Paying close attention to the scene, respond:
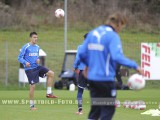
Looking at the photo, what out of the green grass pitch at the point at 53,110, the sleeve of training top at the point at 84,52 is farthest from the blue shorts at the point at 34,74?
the sleeve of training top at the point at 84,52

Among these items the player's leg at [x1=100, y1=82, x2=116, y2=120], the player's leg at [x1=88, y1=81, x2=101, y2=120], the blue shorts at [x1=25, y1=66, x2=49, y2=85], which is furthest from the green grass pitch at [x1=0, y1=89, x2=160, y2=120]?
the player's leg at [x1=100, y1=82, x2=116, y2=120]

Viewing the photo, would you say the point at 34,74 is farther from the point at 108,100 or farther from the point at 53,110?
the point at 108,100

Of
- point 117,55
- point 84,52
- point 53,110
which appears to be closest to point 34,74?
point 53,110

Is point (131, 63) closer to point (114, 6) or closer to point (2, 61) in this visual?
point (2, 61)

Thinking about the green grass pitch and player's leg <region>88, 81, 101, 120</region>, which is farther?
the green grass pitch

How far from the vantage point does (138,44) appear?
91.8ft

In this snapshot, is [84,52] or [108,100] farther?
[84,52]

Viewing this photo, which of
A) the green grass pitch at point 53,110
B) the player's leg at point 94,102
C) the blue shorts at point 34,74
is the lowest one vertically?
the green grass pitch at point 53,110

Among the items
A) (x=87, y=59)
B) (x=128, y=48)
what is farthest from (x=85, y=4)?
(x=87, y=59)

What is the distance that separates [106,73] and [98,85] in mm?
226

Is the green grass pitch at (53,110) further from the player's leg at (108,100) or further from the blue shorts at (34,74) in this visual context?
the player's leg at (108,100)

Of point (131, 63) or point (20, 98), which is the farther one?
point (20, 98)

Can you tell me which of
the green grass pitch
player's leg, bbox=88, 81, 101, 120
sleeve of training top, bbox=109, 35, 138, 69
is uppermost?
sleeve of training top, bbox=109, 35, 138, 69

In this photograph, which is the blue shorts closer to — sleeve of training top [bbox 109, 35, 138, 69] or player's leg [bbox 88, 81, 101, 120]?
player's leg [bbox 88, 81, 101, 120]
